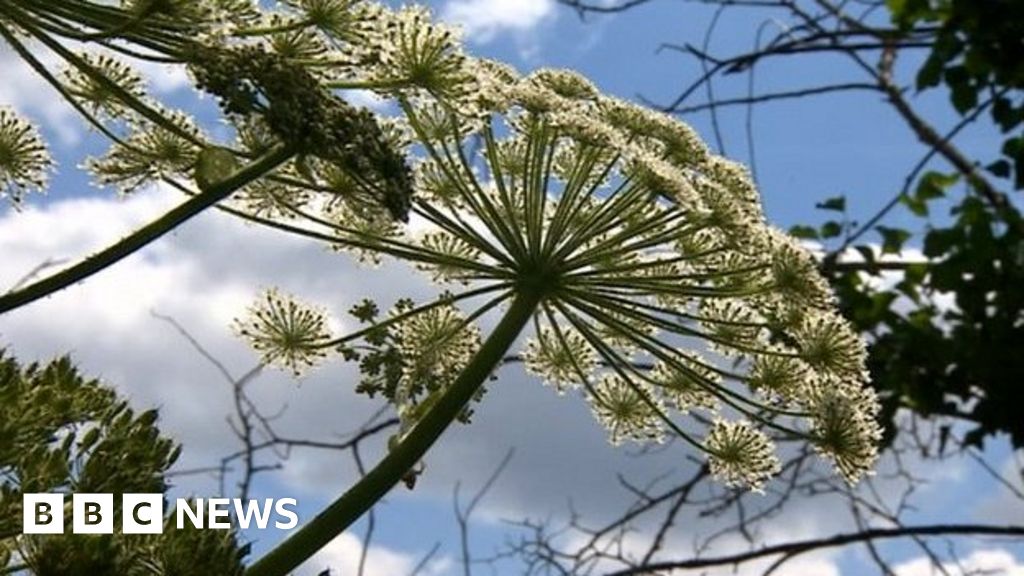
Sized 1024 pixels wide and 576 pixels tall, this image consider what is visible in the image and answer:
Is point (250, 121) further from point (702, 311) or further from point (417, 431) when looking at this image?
point (702, 311)

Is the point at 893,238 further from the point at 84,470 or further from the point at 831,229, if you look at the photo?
the point at 84,470

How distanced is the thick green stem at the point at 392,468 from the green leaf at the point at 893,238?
108 inches

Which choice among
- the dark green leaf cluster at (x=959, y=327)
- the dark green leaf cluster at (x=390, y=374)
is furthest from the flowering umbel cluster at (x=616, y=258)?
the dark green leaf cluster at (x=959, y=327)

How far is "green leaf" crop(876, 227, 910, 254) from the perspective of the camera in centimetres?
482

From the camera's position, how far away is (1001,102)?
4668mm

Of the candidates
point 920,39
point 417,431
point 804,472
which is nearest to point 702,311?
point 417,431

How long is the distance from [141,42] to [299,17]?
0.24 meters

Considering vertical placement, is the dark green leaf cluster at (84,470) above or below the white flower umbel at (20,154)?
below

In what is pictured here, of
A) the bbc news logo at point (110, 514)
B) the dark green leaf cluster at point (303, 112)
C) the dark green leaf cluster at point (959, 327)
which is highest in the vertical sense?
the dark green leaf cluster at point (959, 327)

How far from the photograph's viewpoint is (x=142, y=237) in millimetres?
1664

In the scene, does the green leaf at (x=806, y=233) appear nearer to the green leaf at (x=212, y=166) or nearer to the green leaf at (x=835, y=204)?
the green leaf at (x=835, y=204)

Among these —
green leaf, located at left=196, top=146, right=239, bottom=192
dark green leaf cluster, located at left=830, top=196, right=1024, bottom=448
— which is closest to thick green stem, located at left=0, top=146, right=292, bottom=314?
green leaf, located at left=196, top=146, right=239, bottom=192

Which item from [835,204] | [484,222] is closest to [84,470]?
[484,222]

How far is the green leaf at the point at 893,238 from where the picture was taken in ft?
15.8
